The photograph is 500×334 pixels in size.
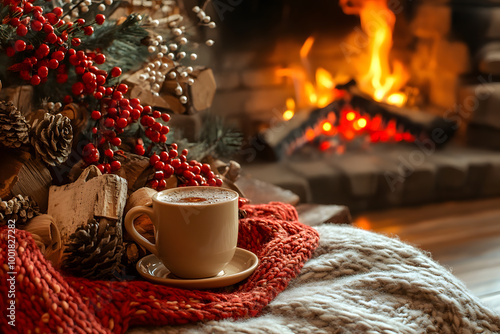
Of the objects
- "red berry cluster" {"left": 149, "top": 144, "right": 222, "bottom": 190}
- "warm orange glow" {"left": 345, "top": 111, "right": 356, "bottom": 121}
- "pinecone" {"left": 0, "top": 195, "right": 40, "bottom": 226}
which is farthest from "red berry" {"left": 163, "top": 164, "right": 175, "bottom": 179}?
"warm orange glow" {"left": 345, "top": 111, "right": 356, "bottom": 121}

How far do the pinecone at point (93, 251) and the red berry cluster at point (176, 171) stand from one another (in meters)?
0.19

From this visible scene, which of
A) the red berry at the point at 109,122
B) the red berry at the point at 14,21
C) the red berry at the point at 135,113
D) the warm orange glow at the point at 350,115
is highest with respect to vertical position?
the red berry at the point at 14,21

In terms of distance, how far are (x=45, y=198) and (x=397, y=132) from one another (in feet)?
5.93

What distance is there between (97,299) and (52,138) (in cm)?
24

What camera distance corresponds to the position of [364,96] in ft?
7.02

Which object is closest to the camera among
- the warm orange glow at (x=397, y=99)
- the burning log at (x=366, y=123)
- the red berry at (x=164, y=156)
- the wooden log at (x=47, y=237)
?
the wooden log at (x=47, y=237)

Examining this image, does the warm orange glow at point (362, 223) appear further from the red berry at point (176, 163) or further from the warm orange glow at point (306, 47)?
the red berry at point (176, 163)

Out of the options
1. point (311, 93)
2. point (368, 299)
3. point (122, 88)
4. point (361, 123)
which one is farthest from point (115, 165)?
point (361, 123)

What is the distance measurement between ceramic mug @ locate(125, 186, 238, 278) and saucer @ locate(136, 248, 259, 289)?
2 centimetres

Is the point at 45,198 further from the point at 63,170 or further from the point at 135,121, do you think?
the point at 135,121

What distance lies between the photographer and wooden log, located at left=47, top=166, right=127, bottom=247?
60cm

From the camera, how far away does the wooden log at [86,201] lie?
23.6 inches

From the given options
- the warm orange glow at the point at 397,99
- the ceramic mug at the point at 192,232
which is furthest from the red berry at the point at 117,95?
the warm orange glow at the point at 397,99

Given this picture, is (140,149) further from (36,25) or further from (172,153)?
(36,25)
